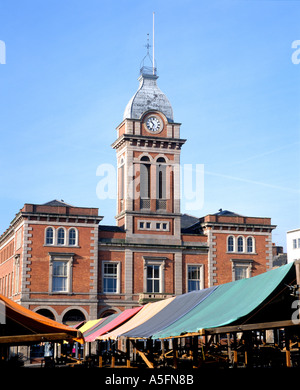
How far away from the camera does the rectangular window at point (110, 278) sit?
5469 centimetres

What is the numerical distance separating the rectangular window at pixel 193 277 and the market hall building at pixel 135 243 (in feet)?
0.31

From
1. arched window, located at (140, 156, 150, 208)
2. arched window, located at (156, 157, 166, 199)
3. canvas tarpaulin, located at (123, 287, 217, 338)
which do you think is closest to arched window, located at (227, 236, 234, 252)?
arched window, located at (156, 157, 166, 199)

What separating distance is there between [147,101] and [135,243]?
1443 centimetres

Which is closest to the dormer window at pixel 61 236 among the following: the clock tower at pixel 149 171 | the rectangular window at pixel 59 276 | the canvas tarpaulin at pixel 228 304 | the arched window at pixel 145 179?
the rectangular window at pixel 59 276

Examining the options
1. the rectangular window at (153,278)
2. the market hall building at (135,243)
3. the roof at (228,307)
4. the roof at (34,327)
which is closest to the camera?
the roof at (34,327)

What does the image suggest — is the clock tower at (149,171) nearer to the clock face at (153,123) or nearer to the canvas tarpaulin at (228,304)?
the clock face at (153,123)

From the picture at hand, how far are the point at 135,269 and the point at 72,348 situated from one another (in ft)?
31.3

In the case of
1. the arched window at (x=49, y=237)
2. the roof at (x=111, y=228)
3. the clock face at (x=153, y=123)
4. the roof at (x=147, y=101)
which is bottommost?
the arched window at (x=49, y=237)

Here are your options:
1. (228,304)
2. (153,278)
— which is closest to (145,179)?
(153,278)

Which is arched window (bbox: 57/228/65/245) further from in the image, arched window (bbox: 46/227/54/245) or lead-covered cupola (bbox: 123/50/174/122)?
lead-covered cupola (bbox: 123/50/174/122)

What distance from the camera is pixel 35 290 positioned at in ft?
171

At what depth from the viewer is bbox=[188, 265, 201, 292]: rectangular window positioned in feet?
187
